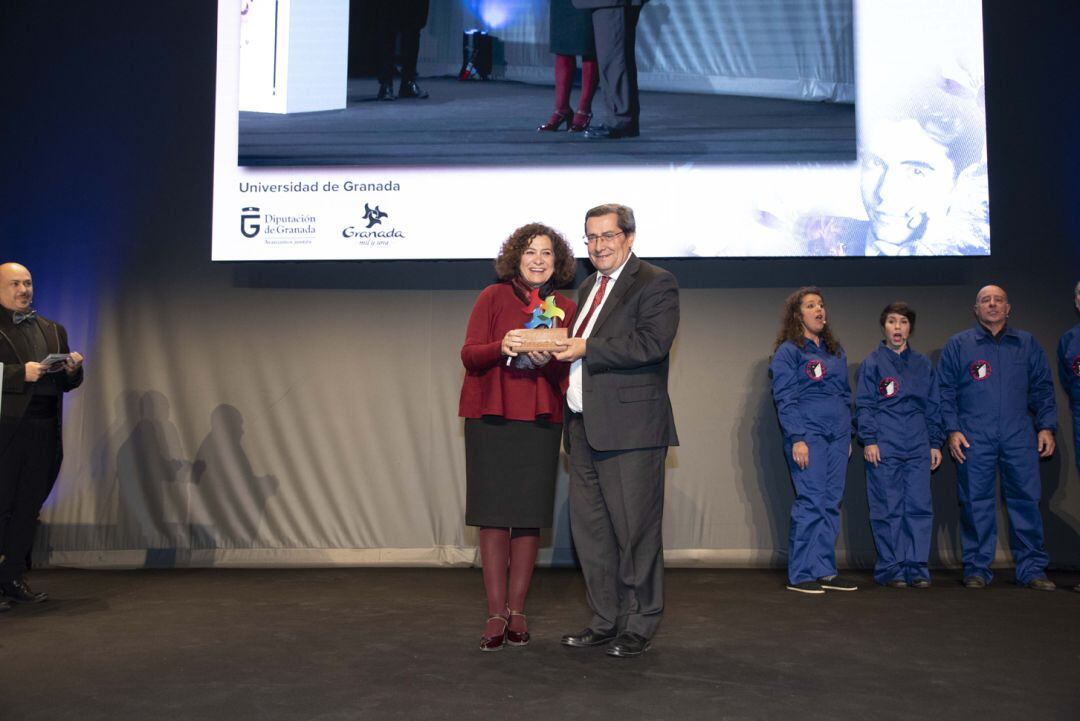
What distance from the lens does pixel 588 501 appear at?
292cm

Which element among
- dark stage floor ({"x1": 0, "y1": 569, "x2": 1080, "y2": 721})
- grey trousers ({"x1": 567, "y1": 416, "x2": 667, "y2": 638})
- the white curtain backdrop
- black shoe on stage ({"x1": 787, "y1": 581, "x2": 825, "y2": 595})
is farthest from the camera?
the white curtain backdrop

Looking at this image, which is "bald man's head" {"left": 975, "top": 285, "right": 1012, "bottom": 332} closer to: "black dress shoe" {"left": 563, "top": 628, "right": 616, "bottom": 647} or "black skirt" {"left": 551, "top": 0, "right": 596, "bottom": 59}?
"black skirt" {"left": 551, "top": 0, "right": 596, "bottom": 59}

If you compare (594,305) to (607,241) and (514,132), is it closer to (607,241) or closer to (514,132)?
(607,241)

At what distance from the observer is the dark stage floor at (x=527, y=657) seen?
2279 mm

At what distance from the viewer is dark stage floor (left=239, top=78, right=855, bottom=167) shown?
4.55m

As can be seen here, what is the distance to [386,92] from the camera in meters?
4.72

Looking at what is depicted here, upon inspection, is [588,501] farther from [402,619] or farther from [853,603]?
[853,603]

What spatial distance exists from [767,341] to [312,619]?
2751mm

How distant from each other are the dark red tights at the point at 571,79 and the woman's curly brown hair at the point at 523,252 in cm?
184

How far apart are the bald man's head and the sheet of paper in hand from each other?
13.3 ft

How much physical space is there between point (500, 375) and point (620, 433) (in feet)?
1.40

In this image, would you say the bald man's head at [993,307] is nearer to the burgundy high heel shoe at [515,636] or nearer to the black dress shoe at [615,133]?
the black dress shoe at [615,133]

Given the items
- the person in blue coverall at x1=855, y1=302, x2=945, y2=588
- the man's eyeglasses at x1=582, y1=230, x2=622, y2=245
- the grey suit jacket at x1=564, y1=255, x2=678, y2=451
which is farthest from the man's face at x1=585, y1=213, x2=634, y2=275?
the person in blue coverall at x1=855, y1=302, x2=945, y2=588

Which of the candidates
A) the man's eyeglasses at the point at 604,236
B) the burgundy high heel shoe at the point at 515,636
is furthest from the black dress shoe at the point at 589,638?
the man's eyeglasses at the point at 604,236
